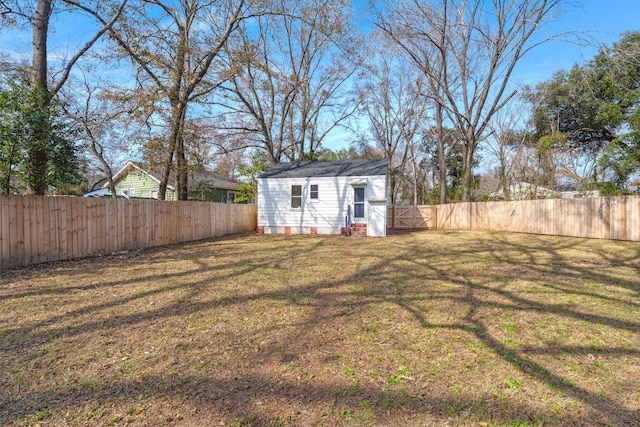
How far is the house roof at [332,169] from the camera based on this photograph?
1373 centimetres

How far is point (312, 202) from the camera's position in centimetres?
1424

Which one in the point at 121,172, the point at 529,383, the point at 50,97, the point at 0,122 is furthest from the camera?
the point at 121,172

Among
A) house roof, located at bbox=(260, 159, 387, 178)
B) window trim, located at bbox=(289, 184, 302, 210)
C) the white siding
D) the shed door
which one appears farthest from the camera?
window trim, located at bbox=(289, 184, 302, 210)

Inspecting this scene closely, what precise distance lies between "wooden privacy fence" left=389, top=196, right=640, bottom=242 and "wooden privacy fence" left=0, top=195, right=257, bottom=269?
12855 mm

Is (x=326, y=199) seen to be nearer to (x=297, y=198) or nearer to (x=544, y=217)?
(x=297, y=198)

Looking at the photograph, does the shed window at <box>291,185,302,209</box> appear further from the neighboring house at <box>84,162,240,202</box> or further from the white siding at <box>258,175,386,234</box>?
the neighboring house at <box>84,162,240,202</box>

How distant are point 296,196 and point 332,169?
2074mm

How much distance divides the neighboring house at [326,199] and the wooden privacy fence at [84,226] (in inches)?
136

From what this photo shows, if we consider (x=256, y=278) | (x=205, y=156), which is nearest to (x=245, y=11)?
(x=205, y=156)

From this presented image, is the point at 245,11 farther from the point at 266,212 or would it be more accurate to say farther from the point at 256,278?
the point at 256,278

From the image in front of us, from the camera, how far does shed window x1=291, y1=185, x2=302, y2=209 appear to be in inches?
570

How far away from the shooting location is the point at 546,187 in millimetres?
20266

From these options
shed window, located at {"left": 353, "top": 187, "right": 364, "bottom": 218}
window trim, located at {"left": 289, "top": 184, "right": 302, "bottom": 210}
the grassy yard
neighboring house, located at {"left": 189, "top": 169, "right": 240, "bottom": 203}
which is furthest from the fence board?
neighboring house, located at {"left": 189, "top": 169, "right": 240, "bottom": 203}

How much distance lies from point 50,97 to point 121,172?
61.6 ft
